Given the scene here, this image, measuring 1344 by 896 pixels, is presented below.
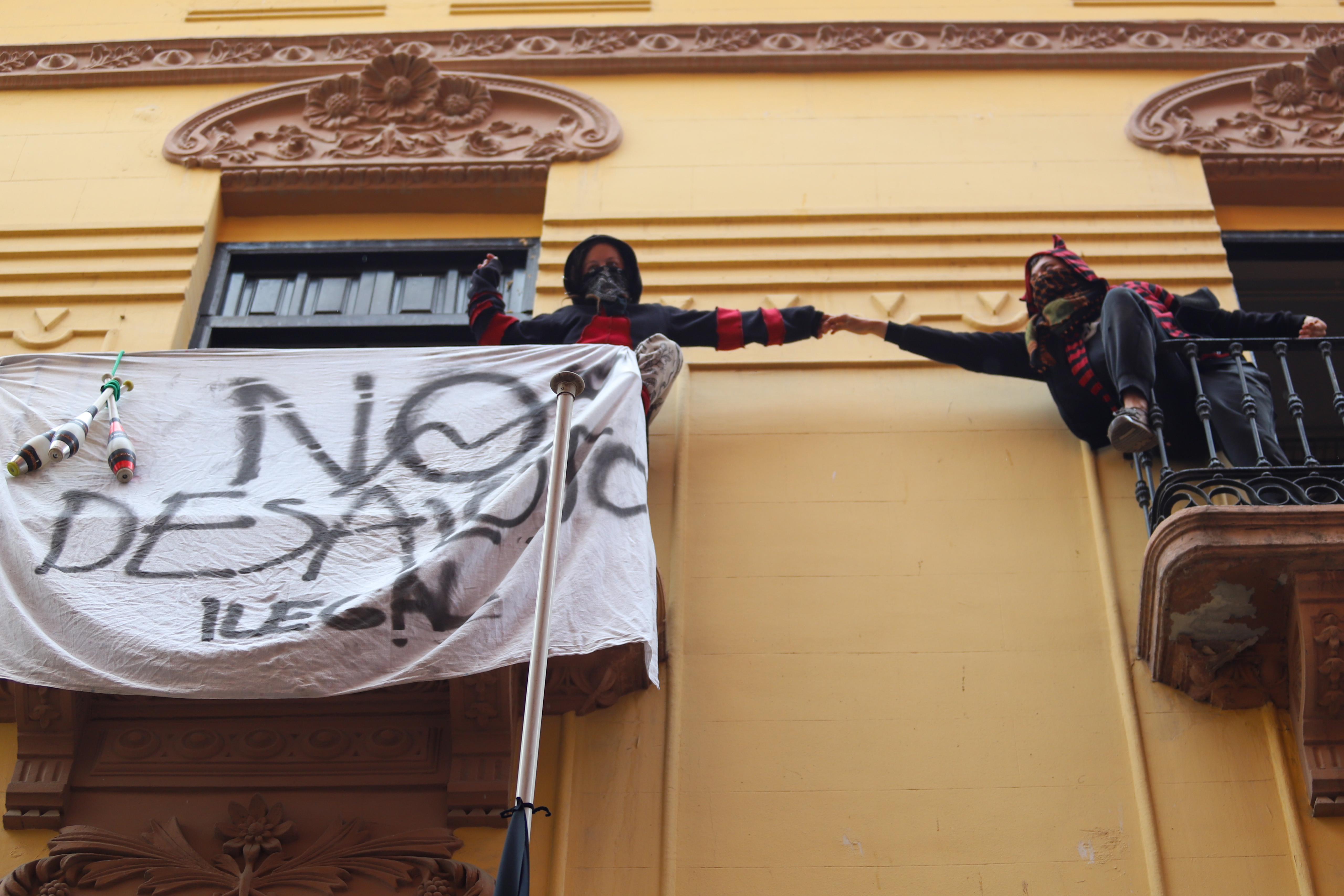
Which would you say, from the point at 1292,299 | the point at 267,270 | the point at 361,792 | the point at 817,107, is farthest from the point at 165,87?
the point at 1292,299

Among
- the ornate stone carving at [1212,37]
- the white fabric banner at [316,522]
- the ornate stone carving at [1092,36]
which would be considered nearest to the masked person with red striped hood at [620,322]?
the white fabric banner at [316,522]

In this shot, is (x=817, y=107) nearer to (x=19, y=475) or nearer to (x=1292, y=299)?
(x=1292, y=299)

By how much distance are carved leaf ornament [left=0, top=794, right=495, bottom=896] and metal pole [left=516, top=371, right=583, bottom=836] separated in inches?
16.7

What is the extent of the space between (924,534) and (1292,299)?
4230 mm

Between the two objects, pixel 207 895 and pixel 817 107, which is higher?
pixel 817 107

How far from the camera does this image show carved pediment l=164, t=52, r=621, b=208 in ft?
30.1

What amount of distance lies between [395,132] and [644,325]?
2952mm

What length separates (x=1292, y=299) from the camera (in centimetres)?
960

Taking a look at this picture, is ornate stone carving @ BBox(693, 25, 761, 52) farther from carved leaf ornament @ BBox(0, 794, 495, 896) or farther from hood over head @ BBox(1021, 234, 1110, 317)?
carved leaf ornament @ BBox(0, 794, 495, 896)

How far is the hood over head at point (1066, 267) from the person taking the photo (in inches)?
289

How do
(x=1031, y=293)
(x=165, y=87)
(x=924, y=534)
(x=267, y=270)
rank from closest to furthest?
1. (x=924, y=534)
2. (x=1031, y=293)
3. (x=267, y=270)
4. (x=165, y=87)

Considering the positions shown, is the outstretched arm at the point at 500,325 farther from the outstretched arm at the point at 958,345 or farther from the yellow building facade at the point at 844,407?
the outstretched arm at the point at 958,345

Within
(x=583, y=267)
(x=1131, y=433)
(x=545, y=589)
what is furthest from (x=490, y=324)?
(x=1131, y=433)

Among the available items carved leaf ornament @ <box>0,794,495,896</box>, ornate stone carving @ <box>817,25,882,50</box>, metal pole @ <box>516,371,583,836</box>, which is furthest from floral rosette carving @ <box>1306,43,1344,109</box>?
carved leaf ornament @ <box>0,794,495,896</box>
